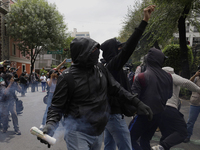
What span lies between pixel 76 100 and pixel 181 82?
1.89 meters

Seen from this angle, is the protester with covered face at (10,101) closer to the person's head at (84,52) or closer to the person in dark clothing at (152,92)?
the person in dark clothing at (152,92)

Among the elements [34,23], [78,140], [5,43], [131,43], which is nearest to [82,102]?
[78,140]

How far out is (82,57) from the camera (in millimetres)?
1735

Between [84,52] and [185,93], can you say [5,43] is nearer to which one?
[185,93]

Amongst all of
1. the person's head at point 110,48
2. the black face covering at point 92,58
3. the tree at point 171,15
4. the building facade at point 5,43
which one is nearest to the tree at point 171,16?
the tree at point 171,15

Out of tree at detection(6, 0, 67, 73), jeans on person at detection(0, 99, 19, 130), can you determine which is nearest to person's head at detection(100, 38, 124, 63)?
jeans on person at detection(0, 99, 19, 130)

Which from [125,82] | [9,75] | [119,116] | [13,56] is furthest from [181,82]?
[13,56]

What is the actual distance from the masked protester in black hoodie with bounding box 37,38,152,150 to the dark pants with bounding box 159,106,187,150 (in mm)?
1509

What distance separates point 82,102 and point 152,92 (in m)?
1.22

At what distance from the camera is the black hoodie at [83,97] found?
5.59 feet

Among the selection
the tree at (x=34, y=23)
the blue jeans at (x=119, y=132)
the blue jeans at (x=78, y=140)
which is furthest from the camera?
the tree at (x=34, y=23)

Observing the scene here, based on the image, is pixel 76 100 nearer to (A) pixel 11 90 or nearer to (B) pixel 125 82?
(B) pixel 125 82

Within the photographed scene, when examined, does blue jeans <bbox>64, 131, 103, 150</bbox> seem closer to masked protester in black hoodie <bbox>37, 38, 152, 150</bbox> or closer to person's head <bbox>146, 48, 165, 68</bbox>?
masked protester in black hoodie <bbox>37, 38, 152, 150</bbox>

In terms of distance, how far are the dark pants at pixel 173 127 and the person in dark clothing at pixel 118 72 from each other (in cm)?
96
